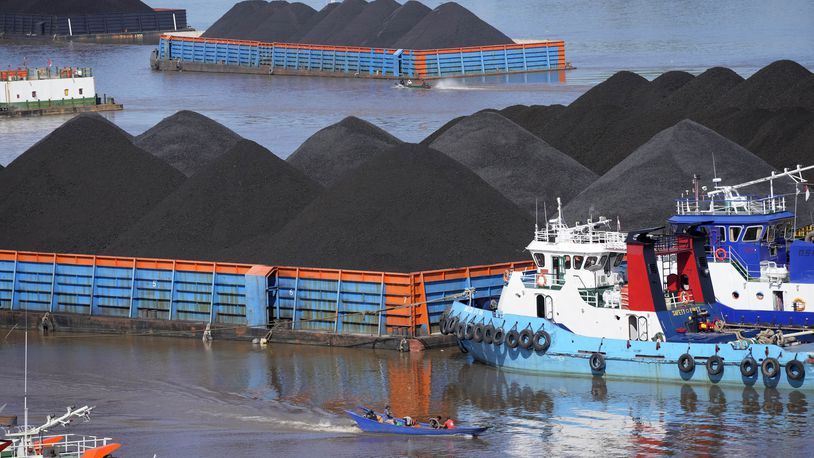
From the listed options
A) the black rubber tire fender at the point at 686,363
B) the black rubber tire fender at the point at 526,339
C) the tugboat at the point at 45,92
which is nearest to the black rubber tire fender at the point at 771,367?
the black rubber tire fender at the point at 686,363

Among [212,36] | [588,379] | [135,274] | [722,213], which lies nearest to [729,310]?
[722,213]

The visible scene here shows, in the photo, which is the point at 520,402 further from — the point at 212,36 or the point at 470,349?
the point at 212,36

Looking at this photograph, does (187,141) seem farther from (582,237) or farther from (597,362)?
(597,362)

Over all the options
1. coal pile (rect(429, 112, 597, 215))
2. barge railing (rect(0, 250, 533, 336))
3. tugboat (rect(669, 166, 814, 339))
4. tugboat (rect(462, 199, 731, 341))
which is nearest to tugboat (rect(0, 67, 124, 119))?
coal pile (rect(429, 112, 597, 215))

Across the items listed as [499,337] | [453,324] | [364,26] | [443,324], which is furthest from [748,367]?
[364,26]

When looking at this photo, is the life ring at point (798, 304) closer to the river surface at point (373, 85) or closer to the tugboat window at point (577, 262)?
the tugboat window at point (577, 262)

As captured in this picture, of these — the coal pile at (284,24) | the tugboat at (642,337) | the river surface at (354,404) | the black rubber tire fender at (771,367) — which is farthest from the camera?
the coal pile at (284,24)
